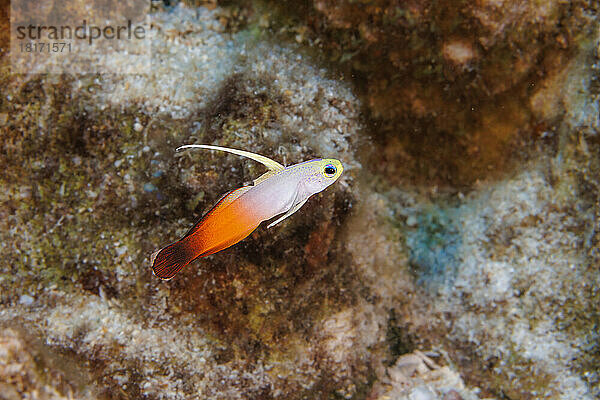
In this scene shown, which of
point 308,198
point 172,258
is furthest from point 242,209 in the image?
point 308,198

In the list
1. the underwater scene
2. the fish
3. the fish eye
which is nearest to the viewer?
the fish

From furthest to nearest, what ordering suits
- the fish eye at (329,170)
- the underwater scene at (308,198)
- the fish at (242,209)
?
the underwater scene at (308,198) → the fish eye at (329,170) → the fish at (242,209)

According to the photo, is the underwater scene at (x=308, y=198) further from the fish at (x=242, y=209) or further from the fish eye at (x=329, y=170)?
the fish eye at (x=329, y=170)

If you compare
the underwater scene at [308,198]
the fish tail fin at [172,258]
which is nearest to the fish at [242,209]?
the fish tail fin at [172,258]

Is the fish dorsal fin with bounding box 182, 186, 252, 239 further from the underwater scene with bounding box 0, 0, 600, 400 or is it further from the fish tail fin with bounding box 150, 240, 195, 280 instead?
the underwater scene with bounding box 0, 0, 600, 400

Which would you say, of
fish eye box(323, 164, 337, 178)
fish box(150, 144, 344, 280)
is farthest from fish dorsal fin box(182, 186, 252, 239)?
fish eye box(323, 164, 337, 178)

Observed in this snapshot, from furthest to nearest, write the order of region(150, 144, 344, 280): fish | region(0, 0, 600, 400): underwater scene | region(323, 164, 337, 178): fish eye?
region(0, 0, 600, 400): underwater scene, region(323, 164, 337, 178): fish eye, region(150, 144, 344, 280): fish
